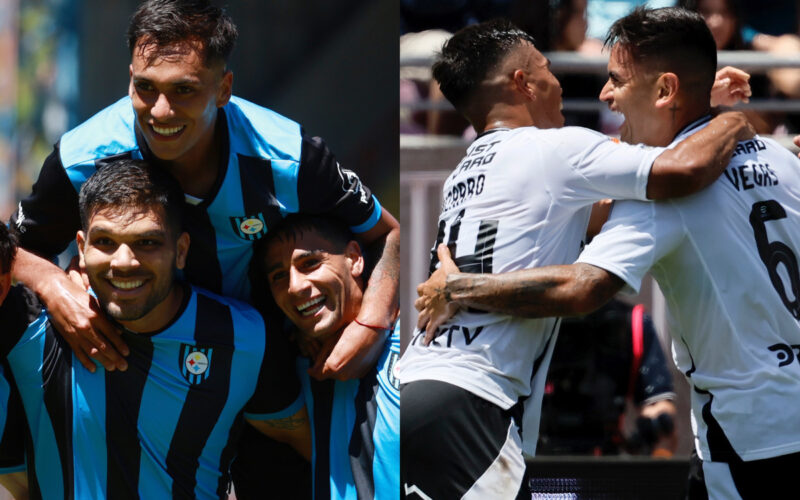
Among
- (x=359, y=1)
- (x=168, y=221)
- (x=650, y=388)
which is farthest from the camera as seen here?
(x=650, y=388)

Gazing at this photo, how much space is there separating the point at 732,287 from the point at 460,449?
858mm

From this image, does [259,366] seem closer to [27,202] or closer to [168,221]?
[168,221]

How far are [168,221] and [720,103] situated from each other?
1.78 m

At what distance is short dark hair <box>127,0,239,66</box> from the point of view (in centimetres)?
309

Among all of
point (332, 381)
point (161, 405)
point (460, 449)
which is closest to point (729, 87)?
point (460, 449)

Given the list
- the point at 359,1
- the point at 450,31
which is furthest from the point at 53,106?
the point at 450,31

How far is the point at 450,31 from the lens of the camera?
404 centimetres

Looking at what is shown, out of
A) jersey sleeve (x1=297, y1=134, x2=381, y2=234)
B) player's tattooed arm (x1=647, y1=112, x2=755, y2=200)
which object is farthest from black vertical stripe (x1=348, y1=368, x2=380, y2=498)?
player's tattooed arm (x1=647, y1=112, x2=755, y2=200)

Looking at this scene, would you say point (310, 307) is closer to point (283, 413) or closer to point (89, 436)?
point (283, 413)

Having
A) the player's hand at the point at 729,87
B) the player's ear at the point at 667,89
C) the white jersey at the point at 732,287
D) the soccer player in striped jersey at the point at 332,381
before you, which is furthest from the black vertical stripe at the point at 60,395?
the player's hand at the point at 729,87

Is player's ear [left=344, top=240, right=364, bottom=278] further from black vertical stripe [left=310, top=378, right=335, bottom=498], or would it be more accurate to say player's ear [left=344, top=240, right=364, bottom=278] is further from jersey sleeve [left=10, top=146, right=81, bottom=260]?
jersey sleeve [left=10, top=146, right=81, bottom=260]

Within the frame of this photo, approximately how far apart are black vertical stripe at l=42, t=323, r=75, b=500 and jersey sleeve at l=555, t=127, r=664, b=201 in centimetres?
164

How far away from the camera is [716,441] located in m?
2.80

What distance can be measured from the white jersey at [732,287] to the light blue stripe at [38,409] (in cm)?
170
